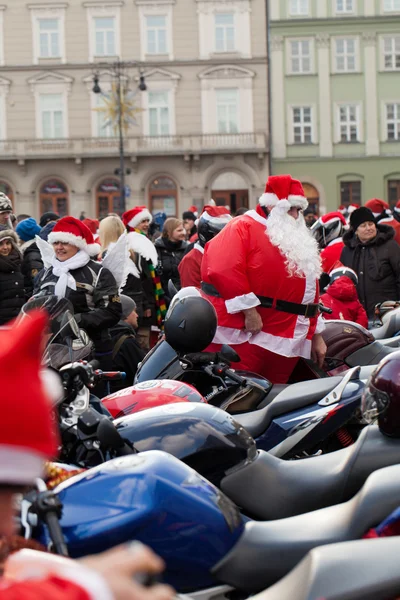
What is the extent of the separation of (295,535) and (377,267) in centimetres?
674

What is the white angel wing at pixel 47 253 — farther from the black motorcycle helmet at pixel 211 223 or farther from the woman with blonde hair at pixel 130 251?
the black motorcycle helmet at pixel 211 223

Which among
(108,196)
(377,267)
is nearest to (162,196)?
(108,196)

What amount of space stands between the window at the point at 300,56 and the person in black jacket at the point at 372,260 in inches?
1448

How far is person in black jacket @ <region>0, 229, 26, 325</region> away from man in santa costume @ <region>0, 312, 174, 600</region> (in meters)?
6.40

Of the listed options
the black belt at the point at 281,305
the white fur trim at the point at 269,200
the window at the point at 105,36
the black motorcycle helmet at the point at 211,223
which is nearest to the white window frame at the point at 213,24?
the window at the point at 105,36

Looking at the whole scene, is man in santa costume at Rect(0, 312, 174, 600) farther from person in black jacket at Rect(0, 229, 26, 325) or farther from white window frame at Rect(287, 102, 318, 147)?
white window frame at Rect(287, 102, 318, 147)

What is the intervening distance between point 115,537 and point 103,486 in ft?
0.44

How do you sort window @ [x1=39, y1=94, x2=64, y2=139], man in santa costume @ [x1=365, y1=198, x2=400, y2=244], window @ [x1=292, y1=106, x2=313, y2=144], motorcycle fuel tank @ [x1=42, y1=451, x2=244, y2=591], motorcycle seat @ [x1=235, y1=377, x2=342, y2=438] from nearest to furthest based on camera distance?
→ motorcycle fuel tank @ [x1=42, y1=451, x2=244, y2=591] → motorcycle seat @ [x1=235, y1=377, x2=342, y2=438] → man in santa costume @ [x1=365, y1=198, x2=400, y2=244] → window @ [x1=39, y1=94, x2=64, y2=139] → window @ [x1=292, y1=106, x2=313, y2=144]

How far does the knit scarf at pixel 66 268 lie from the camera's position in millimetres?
5898

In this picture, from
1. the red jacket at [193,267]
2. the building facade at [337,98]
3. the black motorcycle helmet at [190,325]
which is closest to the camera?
the black motorcycle helmet at [190,325]

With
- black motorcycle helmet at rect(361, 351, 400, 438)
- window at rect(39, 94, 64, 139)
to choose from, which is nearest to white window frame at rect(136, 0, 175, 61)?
window at rect(39, 94, 64, 139)

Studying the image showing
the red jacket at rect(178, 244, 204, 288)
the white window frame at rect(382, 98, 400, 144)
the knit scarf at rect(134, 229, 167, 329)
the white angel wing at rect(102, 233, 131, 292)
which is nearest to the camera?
the white angel wing at rect(102, 233, 131, 292)

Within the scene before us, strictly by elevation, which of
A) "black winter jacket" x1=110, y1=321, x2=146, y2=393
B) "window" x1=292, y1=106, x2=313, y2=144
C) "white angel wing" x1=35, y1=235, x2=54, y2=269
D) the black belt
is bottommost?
"black winter jacket" x1=110, y1=321, x2=146, y2=393

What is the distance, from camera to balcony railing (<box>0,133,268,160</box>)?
43438 millimetres
